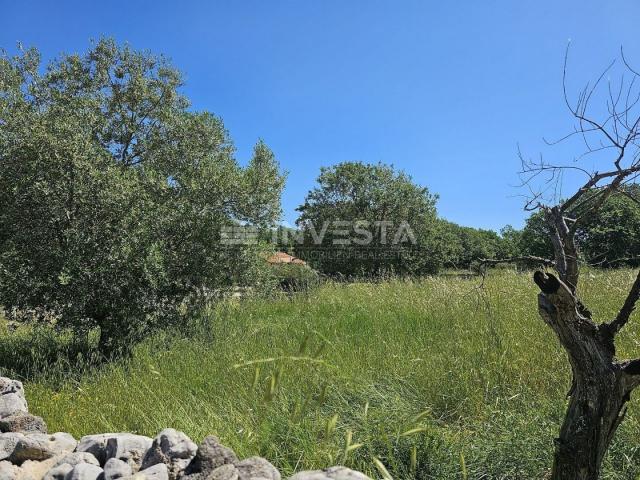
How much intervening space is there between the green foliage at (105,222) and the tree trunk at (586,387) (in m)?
5.07

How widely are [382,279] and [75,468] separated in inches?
352

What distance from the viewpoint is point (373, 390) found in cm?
351

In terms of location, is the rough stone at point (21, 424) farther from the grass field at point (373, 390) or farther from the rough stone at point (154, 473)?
the rough stone at point (154, 473)

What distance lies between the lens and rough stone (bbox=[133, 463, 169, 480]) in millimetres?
2055

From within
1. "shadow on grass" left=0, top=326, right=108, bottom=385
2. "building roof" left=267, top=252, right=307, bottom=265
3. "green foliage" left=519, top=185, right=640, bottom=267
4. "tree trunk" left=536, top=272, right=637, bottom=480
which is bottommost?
"shadow on grass" left=0, top=326, right=108, bottom=385

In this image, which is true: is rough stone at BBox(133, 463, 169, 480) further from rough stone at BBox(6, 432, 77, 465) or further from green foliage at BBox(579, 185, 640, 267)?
green foliage at BBox(579, 185, 640, 267)

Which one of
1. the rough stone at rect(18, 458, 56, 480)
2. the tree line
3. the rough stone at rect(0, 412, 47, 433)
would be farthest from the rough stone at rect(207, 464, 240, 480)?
the tree line

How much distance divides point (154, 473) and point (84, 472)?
0.43 metres

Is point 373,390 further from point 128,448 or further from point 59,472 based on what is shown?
point 59,472

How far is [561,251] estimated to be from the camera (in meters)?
2.51

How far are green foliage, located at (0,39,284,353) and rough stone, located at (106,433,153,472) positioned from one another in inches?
138

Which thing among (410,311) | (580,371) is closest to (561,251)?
(580,371)

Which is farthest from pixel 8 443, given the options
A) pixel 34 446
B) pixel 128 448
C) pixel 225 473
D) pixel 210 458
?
pixel 225 473

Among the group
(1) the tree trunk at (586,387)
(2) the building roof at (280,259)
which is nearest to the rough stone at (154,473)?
(1) the tree trunk at (586,387)
